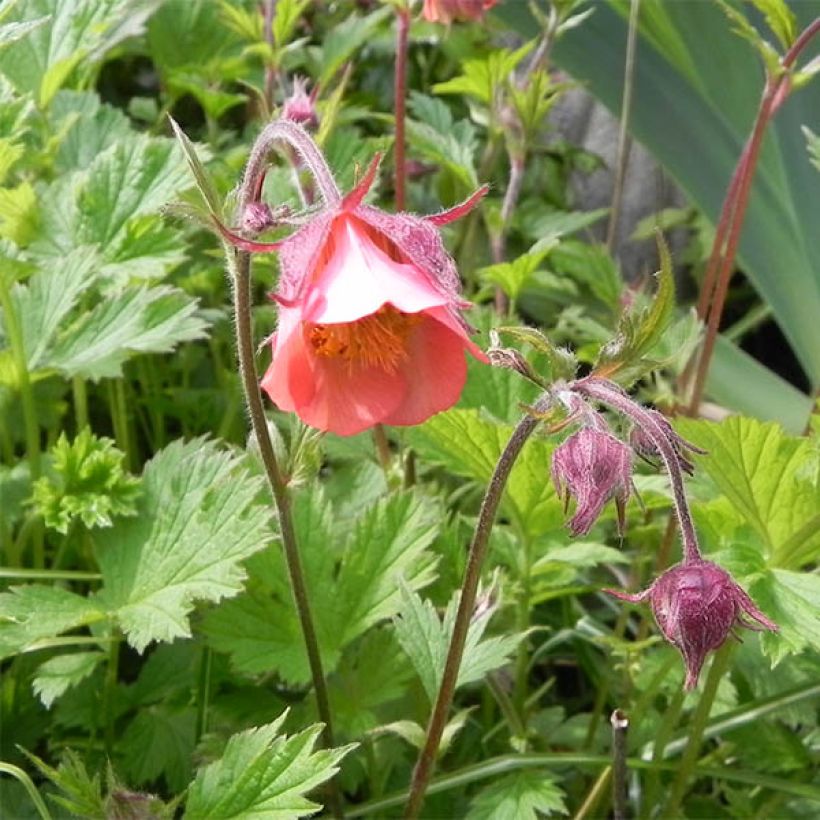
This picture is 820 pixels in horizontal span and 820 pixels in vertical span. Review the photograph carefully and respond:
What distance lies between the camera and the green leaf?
120cm

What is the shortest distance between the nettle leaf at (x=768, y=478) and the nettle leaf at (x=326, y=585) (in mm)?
279

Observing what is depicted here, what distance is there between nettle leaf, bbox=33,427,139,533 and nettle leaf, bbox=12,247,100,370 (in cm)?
14

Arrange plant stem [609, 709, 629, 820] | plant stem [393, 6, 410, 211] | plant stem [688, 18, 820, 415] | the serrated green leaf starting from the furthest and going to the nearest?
1. plant stem [393, 6, 410, 211]
2. plant stem [688, 18, 820, 415]
3. the serrated green leaf
4. plant stem [609, 709, 629, 820]

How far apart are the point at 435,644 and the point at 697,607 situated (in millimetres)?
→ 290

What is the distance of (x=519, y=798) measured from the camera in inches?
47.5

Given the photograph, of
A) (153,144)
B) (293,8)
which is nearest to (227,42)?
(293,8)

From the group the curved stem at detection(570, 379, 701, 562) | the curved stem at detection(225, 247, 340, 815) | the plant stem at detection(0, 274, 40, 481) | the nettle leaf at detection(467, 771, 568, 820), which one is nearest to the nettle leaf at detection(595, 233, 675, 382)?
the curved stem at detection(570, 379, 701, 562)

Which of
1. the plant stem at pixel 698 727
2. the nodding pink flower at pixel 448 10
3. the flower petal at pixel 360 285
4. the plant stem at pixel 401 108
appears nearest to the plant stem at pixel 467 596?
the flower petal at pixel 360 285

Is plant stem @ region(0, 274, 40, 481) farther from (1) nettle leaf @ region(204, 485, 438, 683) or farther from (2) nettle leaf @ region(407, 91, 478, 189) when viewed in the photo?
(2) nettle leaf @ region(407, 91, 478, 189)

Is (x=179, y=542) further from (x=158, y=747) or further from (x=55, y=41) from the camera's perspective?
(x=55, y=41)

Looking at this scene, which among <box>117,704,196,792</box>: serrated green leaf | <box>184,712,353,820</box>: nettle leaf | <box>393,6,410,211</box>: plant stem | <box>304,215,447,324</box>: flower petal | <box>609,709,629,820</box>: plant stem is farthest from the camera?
<box>393,6,410,211</box>: plant stem

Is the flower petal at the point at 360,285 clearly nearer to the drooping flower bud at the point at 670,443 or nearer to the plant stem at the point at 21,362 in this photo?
the drooping flower bud at the point at 670,443

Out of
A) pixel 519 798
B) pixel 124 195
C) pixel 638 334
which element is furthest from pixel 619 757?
pixel 124 195

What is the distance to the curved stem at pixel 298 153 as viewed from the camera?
0.94 metres
